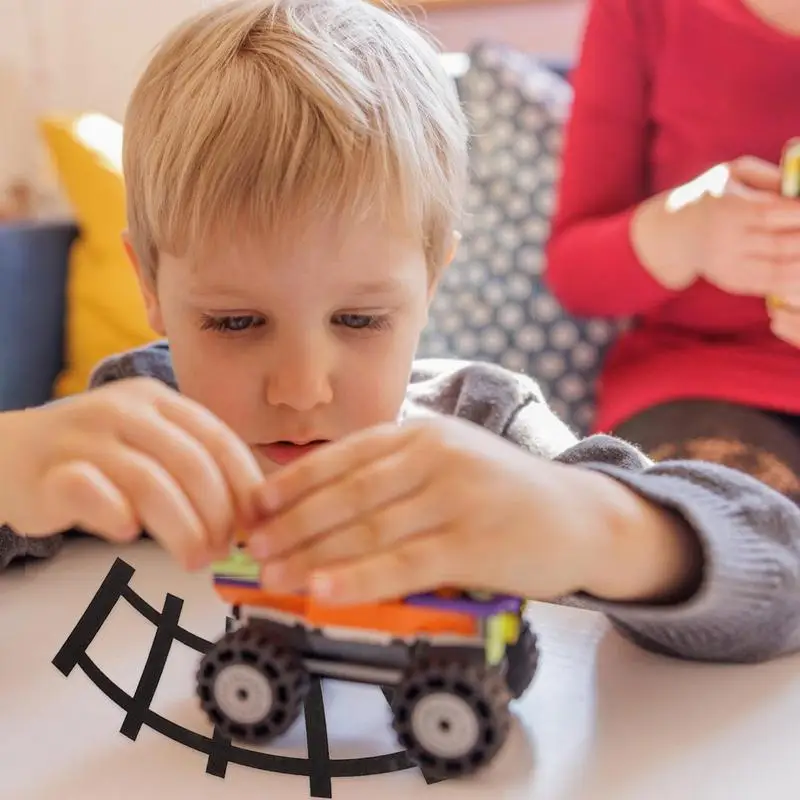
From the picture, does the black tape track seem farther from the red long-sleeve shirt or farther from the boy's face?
the red long-sleeve shirt

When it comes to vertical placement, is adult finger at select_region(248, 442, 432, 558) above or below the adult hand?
below

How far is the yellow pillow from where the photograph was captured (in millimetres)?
Answer: 1396

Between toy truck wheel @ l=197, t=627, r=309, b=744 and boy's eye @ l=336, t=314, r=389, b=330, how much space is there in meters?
0.24

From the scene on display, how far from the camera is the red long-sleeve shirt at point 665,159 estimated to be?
0.85 m

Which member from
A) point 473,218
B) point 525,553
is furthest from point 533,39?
point 525,553

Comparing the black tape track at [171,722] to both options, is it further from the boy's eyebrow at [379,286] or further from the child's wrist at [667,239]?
the child's wrist at [667,239]

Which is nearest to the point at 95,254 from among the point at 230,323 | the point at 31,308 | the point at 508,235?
the point at 31,308

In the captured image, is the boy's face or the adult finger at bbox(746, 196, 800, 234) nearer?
the boy's face

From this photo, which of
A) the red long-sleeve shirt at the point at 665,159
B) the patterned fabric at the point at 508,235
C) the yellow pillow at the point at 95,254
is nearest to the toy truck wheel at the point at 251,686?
the red long-sleeve shirt at the point at 665,159

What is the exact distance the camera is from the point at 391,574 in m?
0.35

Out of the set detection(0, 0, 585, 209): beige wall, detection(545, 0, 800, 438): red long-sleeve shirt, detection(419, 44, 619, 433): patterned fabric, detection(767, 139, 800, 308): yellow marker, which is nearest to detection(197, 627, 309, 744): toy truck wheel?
detection(767, 139, 800, 308): yellow marker

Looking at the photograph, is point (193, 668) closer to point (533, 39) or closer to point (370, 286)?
point (370, 286)

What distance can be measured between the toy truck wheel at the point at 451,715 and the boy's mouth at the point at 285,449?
24cm

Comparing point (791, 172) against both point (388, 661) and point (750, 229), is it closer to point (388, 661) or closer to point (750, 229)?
point (750, 229)
